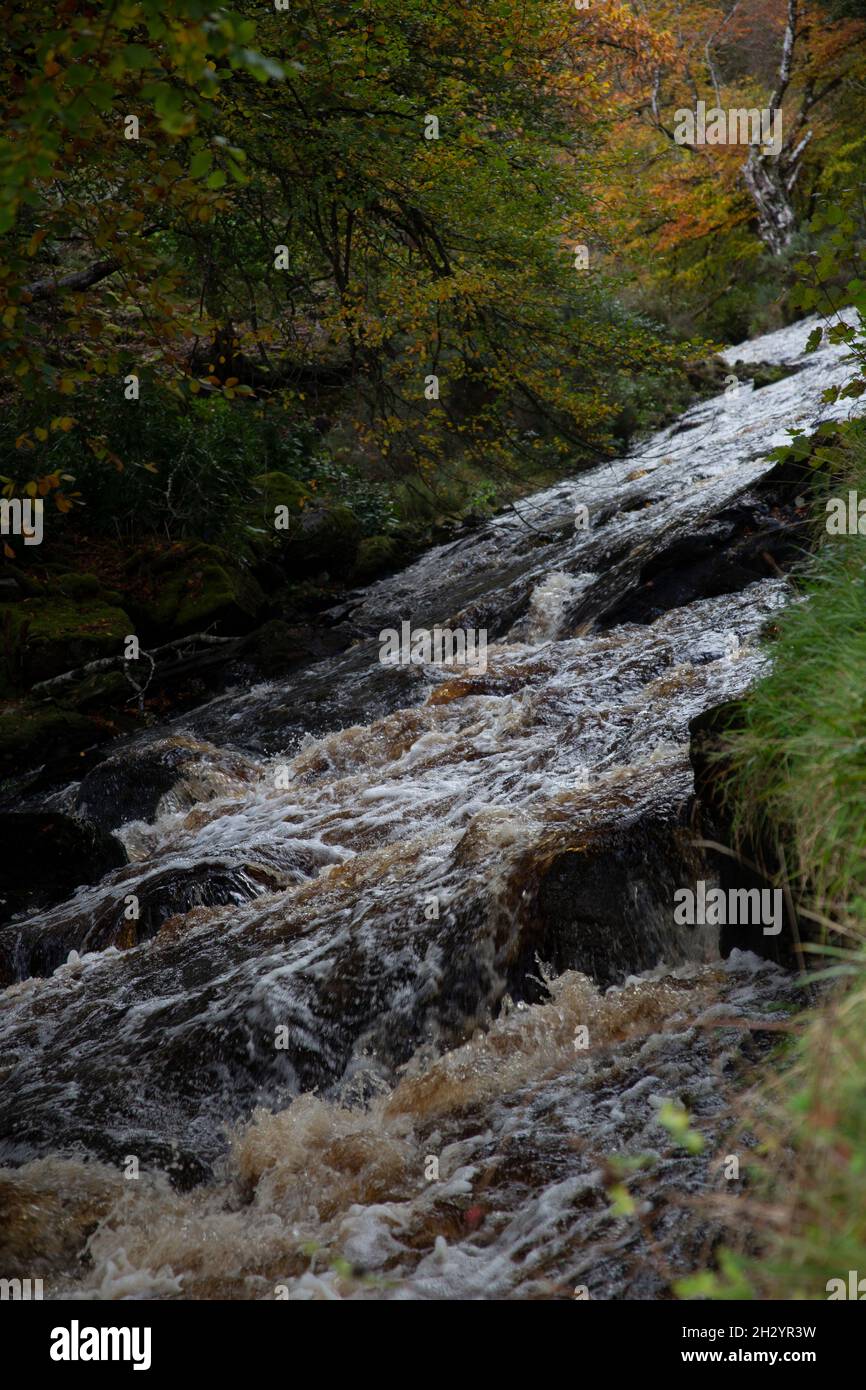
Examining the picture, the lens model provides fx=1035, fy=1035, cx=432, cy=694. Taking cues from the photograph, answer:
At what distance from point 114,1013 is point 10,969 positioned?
4.72 feet

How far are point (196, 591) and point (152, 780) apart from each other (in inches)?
184

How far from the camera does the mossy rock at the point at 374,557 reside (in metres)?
15.2

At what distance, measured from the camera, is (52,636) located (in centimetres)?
1163

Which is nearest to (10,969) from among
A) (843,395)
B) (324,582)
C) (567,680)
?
(567,680)

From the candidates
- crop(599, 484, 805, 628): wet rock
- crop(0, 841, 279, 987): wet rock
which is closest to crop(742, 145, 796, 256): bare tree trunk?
crop(599, 484, 805, 628): wet rock

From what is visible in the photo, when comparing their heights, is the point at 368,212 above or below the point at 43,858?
above

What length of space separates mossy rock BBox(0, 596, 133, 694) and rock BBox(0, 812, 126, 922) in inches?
176

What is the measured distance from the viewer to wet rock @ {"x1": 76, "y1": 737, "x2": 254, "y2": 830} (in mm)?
8500

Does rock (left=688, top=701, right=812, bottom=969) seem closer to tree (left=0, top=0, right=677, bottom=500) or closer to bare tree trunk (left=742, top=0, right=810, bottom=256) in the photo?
tree (left=0, top=0, right=677, bottom=500)

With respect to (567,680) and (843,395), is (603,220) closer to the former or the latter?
(567,680)

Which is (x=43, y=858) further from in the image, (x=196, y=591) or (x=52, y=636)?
(x=196, y=591)

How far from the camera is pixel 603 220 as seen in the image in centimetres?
882

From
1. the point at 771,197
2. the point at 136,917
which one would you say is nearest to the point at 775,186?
the point at 771,197

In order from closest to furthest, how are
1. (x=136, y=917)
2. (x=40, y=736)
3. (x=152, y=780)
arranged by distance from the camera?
1. (x=136, y=917)
2. (x=152, y=780)
3. (x=40, y=736)
